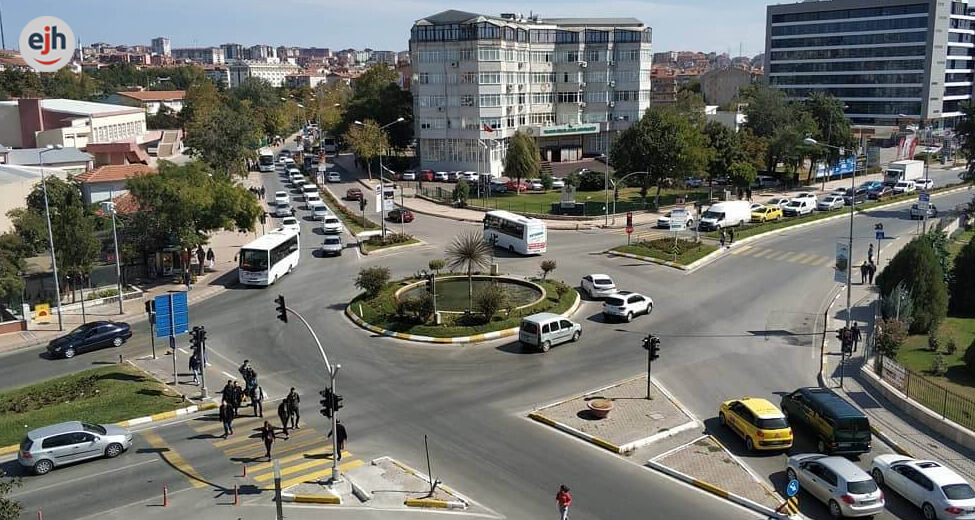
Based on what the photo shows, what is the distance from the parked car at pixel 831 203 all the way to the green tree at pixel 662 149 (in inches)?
401

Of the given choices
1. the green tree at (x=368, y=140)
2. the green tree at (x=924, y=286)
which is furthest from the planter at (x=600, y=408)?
the green tree at (x=368, y=140)

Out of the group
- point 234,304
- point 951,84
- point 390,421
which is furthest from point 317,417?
point 951,84

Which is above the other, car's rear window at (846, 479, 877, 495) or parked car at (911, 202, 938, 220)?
parked car at (911, 202, 938, 220)

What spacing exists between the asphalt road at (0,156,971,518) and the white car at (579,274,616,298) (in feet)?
2.92

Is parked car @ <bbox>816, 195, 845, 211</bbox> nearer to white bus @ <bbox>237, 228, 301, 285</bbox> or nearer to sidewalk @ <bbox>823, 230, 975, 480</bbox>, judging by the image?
sidewalk @ <bbox>823, 230, 975, 480</bbox>

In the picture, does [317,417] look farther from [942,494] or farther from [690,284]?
[690,284]

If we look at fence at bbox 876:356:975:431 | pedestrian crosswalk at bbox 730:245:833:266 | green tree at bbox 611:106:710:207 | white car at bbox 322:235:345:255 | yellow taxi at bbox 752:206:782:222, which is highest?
green tree at bbox 611:106:710:207

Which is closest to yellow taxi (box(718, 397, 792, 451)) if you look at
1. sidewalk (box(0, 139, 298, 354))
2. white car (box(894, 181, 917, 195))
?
sidewalk (box(0, 139, 298, 354))

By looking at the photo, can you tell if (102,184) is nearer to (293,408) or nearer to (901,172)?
(293,408)

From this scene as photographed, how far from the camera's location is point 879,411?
2647 cm

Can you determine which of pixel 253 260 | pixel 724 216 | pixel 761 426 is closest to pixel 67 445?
pixel 761 426

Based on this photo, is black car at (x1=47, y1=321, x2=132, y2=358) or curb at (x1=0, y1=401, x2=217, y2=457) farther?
black car at (x1=47, y1=321, x2=132, y2=358)

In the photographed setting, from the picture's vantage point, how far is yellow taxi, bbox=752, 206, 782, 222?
6109 cm

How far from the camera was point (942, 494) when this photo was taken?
1888 cm
